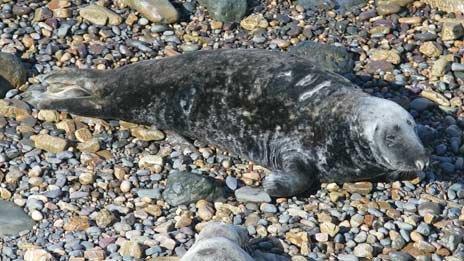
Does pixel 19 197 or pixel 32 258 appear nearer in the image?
pixel 32 258

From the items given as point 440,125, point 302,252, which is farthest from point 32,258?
point 440,125

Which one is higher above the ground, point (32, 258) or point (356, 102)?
point (356, 102)

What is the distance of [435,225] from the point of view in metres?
6.62

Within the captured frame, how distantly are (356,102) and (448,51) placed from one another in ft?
5.28

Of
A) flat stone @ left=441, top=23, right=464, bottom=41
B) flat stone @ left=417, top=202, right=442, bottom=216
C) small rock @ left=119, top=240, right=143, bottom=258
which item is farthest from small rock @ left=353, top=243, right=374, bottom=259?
flat stone @ left=441, top=23, right=464, bottom=41

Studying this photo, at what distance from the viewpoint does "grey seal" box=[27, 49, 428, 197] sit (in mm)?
6930

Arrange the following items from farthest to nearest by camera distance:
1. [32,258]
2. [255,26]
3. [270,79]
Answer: [255,26]
[270,79]
[32,258]

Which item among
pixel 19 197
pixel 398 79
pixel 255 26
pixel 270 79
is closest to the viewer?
pixel 19 197

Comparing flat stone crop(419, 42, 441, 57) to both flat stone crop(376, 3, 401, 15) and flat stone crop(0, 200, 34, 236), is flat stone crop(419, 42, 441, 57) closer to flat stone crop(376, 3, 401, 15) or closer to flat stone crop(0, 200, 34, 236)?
flat stone crop(376, 3, 401, 15)

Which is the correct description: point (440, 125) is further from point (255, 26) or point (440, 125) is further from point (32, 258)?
point (32, 258)

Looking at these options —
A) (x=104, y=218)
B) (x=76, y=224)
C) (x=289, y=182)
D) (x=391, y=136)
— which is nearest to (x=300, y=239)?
(x=289, y=182)

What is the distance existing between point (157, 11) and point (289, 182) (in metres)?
2.40

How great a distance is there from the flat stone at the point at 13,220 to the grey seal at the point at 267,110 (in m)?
1.18

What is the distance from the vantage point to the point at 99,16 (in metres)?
8.79
